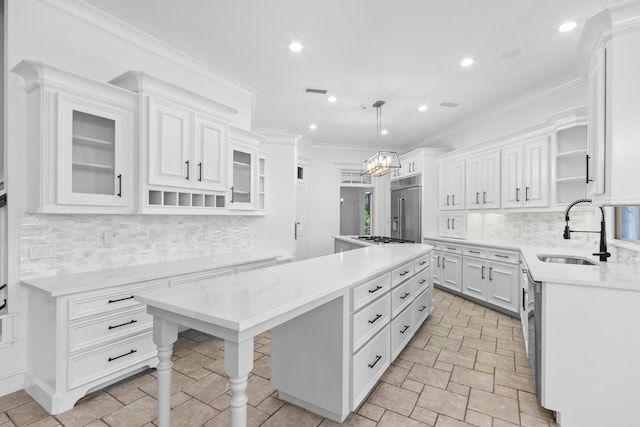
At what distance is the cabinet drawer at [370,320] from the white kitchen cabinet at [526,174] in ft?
9.40

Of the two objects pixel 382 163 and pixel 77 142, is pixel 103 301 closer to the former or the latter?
pixel 77 142

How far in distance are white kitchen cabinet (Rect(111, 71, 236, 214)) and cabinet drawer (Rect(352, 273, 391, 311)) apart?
186 centimetres

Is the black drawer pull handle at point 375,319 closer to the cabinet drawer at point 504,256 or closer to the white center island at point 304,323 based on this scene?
the white center island at point 304,323

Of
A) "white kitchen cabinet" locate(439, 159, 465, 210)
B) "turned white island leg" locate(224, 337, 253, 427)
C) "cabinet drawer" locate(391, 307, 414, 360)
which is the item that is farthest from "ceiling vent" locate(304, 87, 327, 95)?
"turned white island leg" locate(224, 337, 253, 427)

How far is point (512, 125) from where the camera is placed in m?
4.72

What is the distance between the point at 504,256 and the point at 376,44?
306cm

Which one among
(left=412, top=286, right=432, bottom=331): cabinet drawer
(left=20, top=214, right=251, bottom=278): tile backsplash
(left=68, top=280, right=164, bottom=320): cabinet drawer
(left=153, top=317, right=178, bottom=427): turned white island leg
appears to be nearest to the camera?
(left=153, top=317, right=178, bottom=427): turned white island leg

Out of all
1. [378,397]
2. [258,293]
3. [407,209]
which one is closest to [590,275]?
[378,397]

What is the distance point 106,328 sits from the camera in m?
2.22

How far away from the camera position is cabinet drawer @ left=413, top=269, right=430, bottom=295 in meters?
3.19

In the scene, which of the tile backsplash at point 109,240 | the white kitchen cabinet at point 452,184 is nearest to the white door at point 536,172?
the white kitchen cabinet at point 452,184

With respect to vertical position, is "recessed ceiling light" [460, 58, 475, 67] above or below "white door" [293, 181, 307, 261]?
above

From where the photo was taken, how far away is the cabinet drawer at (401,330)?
2.53 metres

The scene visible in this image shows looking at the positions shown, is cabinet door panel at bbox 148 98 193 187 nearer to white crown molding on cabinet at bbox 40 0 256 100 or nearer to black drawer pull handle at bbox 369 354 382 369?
white crown molding on cabinet at bbox 40 0 256 100
